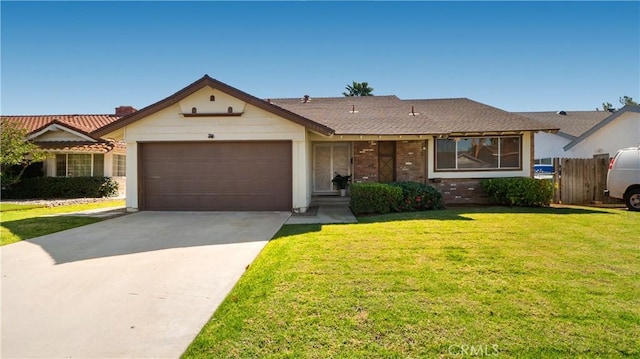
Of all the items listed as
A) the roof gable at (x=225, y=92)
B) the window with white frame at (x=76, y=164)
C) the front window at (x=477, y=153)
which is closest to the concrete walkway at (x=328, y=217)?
the roof gable at (x=225, y=92)

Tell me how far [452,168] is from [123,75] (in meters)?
16.5

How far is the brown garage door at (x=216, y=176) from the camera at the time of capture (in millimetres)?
10617

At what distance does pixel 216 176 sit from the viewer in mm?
10742

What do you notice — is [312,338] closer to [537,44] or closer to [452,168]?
[452,168]

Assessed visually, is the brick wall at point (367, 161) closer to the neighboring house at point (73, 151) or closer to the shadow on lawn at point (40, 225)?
the shadow on lawn at point (40, 225)

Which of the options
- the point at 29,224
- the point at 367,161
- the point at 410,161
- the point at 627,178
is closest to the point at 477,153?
the point at 410,161

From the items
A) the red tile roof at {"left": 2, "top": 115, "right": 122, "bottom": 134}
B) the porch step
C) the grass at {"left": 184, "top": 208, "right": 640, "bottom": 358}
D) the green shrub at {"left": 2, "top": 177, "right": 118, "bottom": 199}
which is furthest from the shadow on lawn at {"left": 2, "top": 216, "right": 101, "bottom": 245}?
the red tile roof at {"left": 2, "top": 115, "right": 122, "bottom": 134}

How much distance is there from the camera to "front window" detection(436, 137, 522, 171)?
12422 millimetres

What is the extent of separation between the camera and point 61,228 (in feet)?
25.7

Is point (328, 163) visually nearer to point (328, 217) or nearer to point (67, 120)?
point (328, 217)

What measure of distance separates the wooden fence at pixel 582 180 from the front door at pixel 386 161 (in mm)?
6236

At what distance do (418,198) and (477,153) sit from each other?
13.8 ft

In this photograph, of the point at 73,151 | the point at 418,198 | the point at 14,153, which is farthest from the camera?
the point at 73,151

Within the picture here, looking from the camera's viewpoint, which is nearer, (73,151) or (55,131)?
(73,151)
